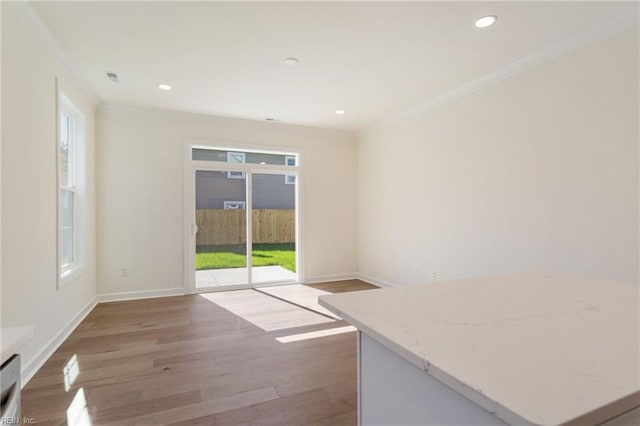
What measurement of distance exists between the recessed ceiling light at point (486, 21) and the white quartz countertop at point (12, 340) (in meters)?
3.17

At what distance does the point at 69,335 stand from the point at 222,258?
7.22ft

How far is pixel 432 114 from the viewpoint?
4.27 m

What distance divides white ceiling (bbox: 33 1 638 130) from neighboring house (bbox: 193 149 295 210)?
1224 millimetres

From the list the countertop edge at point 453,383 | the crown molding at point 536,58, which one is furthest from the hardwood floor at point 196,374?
the crown molding at point 536,58

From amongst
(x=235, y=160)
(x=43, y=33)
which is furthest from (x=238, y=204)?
(x=43, y=33)

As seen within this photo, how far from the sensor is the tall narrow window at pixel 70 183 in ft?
11.2

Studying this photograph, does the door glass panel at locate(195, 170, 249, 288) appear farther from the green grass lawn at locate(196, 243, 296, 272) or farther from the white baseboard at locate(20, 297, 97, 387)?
the white baseboard at locate(20, 297, 97, 387)

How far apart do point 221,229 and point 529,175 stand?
4.18m

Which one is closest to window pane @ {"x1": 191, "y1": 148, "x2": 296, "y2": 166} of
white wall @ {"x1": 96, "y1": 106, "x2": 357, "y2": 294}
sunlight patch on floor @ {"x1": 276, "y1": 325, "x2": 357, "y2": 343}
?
white wall @ {"x1": 96, "y1": 106, "x2": 357, "y2": 294}

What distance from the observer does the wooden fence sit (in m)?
4.98

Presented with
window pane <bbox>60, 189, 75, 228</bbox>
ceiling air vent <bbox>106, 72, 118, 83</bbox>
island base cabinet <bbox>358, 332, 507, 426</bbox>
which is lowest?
island base cabinet <bbox>358, 332, 507, 426</bbox>

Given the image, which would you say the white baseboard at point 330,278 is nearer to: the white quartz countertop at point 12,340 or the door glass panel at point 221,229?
the door glass panel at point 221,229

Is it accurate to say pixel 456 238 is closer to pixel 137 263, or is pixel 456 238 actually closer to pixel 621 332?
pixel 621 332

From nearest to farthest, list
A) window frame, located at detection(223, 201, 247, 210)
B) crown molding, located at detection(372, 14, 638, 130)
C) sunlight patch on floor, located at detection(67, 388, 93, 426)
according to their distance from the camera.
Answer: sunlight patch on floor, located at detection(67, 388, 93, 426) < crown molding, located at detection(372, 14, 638, 130) < window frame, located at detection(223, 201, 247, 210)
